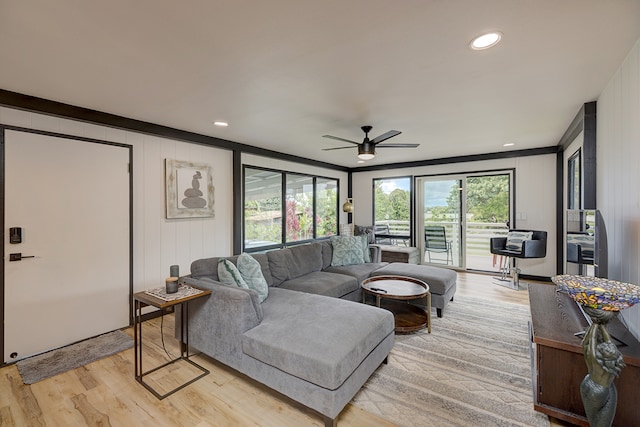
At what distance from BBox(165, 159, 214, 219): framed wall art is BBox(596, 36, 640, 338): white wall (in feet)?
14.6

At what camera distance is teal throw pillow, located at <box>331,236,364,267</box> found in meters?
4.31

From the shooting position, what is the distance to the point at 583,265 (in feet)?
8.28

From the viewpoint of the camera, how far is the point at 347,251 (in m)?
4.37

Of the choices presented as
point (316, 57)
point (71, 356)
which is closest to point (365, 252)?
point (316, 57)

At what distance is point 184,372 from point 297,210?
3.85m

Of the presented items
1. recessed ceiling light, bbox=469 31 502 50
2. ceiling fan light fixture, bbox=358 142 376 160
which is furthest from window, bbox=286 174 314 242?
recessed ceiling light, bbox=469 31 502 50

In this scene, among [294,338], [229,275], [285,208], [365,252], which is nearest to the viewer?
[294,338]

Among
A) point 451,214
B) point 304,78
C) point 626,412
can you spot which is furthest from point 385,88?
point 451,214

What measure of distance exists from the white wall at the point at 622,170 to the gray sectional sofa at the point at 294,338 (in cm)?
178

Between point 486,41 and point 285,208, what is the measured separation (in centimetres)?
427

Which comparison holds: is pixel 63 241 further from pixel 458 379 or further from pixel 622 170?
pixel 622 170

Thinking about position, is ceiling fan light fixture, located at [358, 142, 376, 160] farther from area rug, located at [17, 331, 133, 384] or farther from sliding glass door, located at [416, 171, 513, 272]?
area rug, located at [17, 331, 133, 384]

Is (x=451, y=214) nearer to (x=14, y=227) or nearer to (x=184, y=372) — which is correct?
(x=184, y=372)

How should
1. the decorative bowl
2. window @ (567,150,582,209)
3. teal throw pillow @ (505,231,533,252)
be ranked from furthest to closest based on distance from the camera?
1. teal throw pillow @ (505,231,533,252)
2. window @ (567,150,582,209)
3. the decorative bowl
